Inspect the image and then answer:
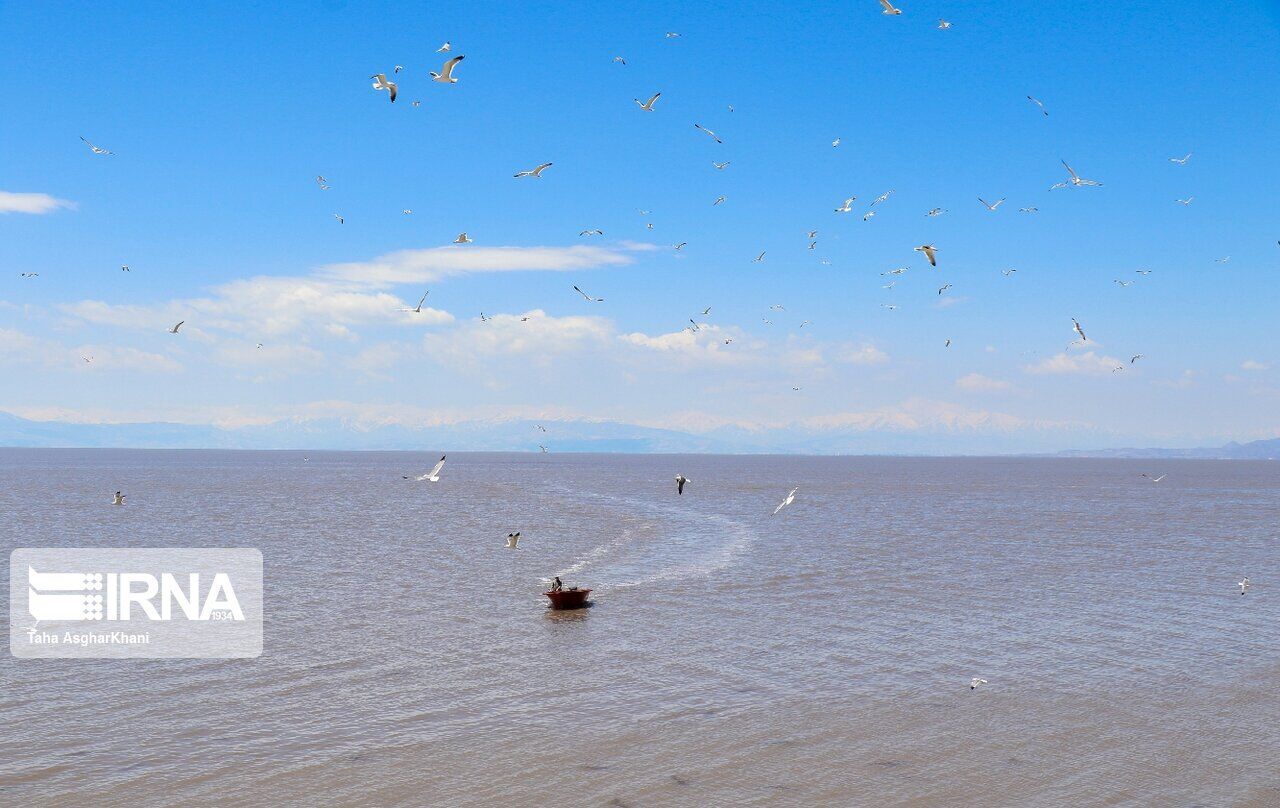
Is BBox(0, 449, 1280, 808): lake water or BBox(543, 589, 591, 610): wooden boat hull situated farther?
BBox(543, 589, 591, 610): wooden boat hull

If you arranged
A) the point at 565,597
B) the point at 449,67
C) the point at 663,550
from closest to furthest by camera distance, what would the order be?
the point at 449,67 → the point at 565,597 → the point at 663,550

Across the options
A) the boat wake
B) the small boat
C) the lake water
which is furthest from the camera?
the boat wake

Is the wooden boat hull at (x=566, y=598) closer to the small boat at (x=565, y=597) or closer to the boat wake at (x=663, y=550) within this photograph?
the small boat at (x=565, y=597)

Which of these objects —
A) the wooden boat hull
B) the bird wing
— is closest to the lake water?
the wooden boat hull

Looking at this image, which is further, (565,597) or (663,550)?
(663,550)

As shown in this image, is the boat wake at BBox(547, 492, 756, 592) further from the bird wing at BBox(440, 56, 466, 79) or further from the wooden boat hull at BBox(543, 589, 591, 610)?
the bird wing at BBox(440, 56, 466, 79)

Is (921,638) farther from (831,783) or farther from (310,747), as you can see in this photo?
(310,747)

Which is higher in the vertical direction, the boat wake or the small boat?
the small boat

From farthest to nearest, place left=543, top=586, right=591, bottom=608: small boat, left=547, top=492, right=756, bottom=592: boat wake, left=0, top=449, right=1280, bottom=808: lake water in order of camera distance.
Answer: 1. left=547, top=492, right=756, bottom=592: boat wake
2. left=543, top=586, right=591, bottom=608: small boat
3. left=0, top=449, right=1280, bottom=808: lake water

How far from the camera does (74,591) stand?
A: 40.2 meters

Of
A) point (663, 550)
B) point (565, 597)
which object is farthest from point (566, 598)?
point (663, 550)

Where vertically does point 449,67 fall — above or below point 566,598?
above

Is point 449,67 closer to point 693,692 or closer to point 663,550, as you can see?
point 693,692

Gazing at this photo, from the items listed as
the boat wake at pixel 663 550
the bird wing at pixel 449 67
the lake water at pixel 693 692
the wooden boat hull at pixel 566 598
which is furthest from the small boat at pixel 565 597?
the bird wing at pixel 449 67
